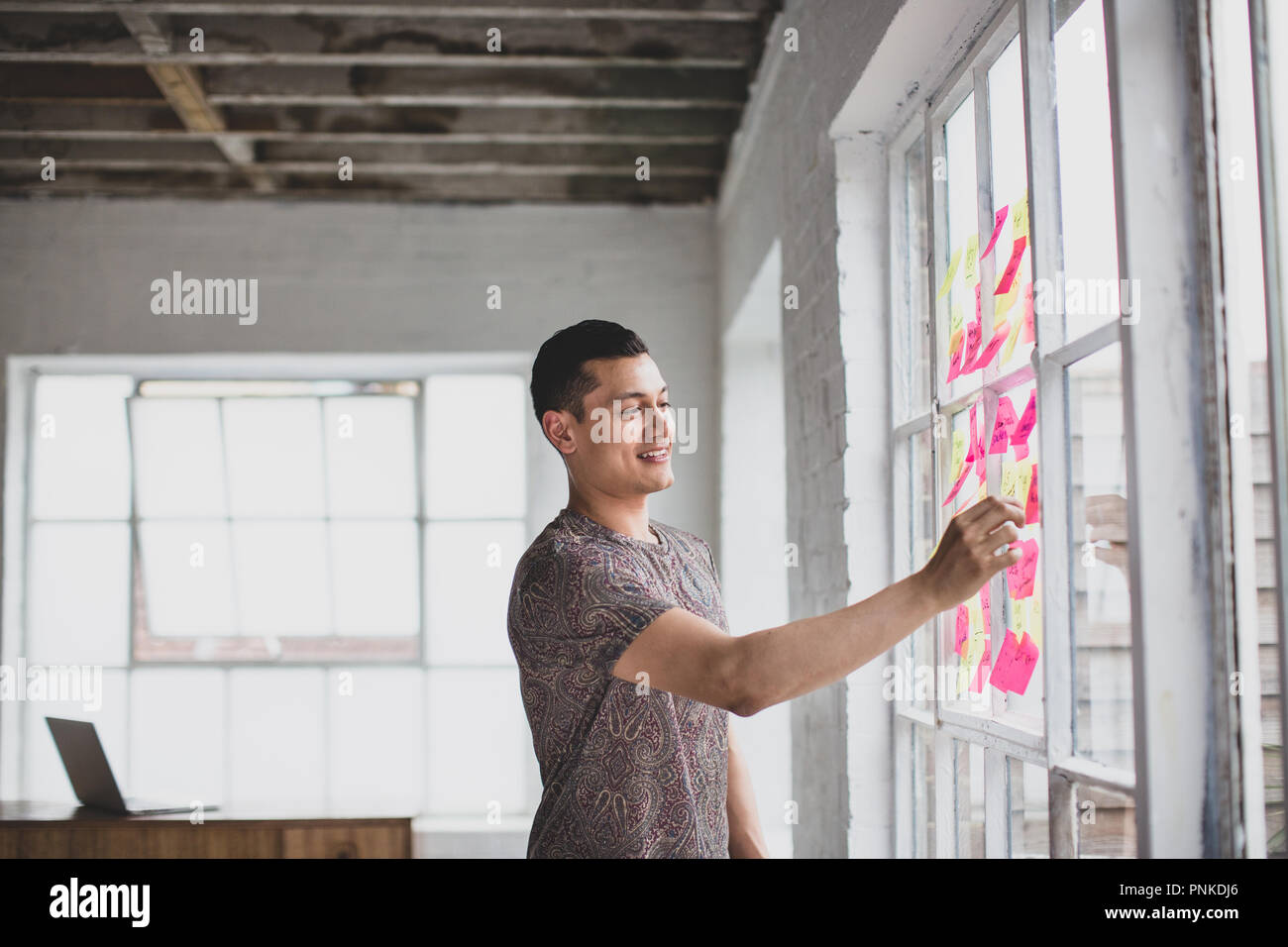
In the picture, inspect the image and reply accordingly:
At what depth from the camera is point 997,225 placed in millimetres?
1686

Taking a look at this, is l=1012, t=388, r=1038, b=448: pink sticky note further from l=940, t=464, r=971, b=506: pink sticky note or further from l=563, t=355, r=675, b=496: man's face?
l=563, t=355, r=675, b=496: man's face

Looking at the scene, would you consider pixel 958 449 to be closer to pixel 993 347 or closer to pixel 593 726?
pixel 993 347

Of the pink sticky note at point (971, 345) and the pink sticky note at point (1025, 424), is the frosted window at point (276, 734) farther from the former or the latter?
the pink sticky note at point (1025, 424)

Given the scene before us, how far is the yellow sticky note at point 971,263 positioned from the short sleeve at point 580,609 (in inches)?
29.6

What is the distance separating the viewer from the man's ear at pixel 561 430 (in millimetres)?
1669

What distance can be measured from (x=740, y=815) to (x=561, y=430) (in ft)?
2.36

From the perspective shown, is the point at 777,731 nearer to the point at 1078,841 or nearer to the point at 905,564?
the point at 905,564

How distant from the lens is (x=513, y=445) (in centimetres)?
485

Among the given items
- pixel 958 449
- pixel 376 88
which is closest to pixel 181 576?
pixel 376 88

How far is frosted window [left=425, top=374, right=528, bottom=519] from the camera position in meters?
4.83

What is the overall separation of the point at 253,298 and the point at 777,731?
2.74 m

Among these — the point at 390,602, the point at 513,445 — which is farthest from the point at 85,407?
the point at 513,445

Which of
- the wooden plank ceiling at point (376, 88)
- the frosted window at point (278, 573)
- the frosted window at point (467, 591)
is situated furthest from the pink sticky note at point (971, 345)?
the frosted window at point (278, 573)

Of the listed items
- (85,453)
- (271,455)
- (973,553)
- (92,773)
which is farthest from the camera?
(271,455)
